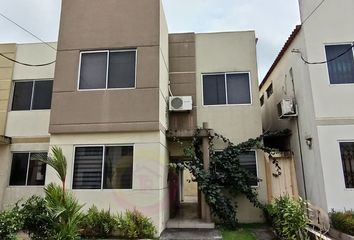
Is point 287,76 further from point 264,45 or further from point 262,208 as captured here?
point 262,208

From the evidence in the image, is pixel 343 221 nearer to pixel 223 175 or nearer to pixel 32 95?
pixel 223 175

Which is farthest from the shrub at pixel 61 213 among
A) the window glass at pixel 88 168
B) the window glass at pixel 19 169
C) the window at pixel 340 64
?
the window at pixel 340 64

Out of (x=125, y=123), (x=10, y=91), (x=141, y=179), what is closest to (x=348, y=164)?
(x=141, y=179)

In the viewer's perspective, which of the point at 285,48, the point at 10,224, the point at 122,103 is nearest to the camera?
the point at 10,224

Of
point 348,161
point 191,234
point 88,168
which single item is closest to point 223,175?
point 191,234

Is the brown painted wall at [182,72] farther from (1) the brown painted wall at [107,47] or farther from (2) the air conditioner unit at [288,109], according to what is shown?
(2) the air conditioner unit at [288,109]

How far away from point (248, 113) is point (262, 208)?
3.22 metres

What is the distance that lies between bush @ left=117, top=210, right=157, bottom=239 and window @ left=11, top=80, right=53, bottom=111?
5.65 m

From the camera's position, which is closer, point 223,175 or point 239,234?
point 239,234

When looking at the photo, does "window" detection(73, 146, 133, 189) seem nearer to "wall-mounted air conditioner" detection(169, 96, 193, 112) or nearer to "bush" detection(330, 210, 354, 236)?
"wall-mounted air conditioner" detection(169, 96, 193, 112)

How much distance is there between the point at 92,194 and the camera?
7223 millimetres

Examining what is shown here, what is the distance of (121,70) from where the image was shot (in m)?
7.90

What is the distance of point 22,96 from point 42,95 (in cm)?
86

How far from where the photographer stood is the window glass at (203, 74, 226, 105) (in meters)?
9.59
